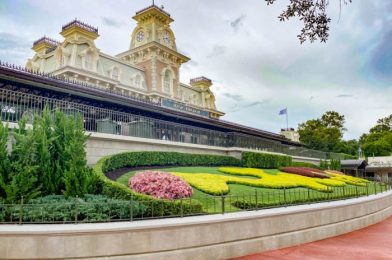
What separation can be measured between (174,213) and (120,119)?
10.0 meters

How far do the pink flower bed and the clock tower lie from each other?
27.7 meters

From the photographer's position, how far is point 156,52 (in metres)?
41.8

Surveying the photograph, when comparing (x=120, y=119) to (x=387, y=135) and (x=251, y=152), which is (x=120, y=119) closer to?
(x=251, y=152)

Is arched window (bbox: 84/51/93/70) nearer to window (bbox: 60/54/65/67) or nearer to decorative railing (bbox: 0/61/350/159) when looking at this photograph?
window (bbox: 60/54/65/67)

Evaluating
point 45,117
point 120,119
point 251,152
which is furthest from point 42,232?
point 251,152

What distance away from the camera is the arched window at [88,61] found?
1331 inches

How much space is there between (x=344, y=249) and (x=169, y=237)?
6.33 meters

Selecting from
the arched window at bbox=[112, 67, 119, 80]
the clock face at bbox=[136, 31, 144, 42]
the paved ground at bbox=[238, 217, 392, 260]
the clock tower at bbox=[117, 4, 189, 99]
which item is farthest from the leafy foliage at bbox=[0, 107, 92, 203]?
the clock face at bbox=[136, 31, 144, 42]

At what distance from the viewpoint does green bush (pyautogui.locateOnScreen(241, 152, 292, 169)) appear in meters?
28.3

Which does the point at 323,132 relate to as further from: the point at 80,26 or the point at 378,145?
the point at 80,26

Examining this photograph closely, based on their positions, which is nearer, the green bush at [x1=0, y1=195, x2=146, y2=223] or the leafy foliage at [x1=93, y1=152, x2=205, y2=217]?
the green bush at [x1=0, y1=195, x2=146, y2=223]

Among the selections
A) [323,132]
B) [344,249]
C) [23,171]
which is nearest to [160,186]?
[23,171]

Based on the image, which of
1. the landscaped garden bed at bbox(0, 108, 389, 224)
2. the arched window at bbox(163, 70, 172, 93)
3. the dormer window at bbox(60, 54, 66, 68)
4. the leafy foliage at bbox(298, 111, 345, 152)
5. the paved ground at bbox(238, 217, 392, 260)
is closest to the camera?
the landscaped garden bed at bbox(0, 108, 389, 224)

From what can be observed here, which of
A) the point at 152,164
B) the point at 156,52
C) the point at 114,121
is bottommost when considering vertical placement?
the point at 152,164
